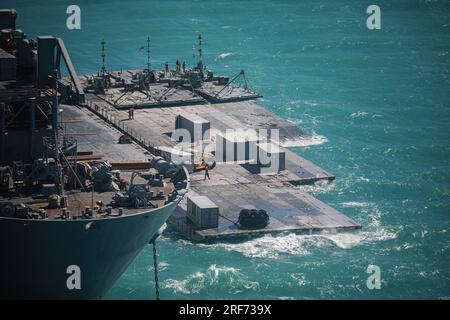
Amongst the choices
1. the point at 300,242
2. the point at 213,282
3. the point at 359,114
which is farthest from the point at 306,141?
the point at 213,282

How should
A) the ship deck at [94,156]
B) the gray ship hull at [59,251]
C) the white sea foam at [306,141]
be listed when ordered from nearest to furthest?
the gray ship hull at [59,251], the ship deck at [94,156], the white sea foam at [306,141]

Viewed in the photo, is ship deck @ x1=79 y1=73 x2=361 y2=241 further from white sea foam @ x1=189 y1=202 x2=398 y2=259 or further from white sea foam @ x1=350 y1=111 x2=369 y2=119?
white sea foam @ x1=350 y1=111 x2=369 y2=119

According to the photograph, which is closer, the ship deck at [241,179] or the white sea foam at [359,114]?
the ship deck at [241,179]

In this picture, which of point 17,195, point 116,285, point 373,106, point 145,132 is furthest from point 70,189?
point 373,106

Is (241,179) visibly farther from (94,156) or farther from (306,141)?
(94,156)

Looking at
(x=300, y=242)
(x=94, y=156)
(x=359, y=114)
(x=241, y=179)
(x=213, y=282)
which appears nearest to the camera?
(x=94, y=156)

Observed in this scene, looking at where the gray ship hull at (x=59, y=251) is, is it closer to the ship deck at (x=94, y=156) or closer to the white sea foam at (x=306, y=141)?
the ship deck at (x=94, y=156)

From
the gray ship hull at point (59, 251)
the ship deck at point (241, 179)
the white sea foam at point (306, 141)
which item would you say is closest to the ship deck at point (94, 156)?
the gray ship hull at point (59, 251)
